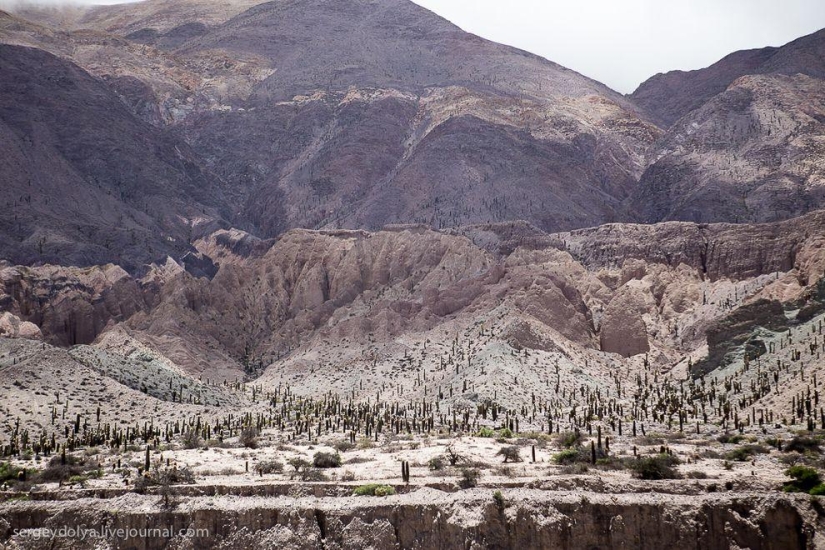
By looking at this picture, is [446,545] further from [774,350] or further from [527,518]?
[774,350]

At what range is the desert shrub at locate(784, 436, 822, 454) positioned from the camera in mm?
55084

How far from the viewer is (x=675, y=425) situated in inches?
2884

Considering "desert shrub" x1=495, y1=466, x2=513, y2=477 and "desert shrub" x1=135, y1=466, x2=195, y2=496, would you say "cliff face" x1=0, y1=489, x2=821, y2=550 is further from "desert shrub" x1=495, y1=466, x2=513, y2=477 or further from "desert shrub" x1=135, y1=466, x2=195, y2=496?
"desert shrub" x1=495, y1=466, x2=513, y2=477

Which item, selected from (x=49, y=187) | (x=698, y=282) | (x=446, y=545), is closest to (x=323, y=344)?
(x=698, y=282)

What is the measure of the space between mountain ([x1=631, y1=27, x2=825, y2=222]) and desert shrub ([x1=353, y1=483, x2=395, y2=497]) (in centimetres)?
12488

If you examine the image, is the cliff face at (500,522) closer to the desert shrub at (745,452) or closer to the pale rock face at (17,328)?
the desert shrub at (745,452)

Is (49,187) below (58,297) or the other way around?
the other way around

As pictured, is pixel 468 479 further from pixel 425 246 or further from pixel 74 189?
pixel 74 189

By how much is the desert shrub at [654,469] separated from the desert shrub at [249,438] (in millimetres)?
26438

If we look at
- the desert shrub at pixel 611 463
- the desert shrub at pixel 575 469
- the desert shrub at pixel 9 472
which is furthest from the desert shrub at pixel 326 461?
the desert shrub at pixel 9 472

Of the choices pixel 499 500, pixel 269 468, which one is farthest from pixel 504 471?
pixel 269 468

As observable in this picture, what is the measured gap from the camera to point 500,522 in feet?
144

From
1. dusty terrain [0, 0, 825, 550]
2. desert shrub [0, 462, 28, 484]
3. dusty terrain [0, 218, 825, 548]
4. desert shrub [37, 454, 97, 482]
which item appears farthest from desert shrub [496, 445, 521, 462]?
desert shrub [0, 462, 28, 484]

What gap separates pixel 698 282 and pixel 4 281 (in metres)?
94.5
